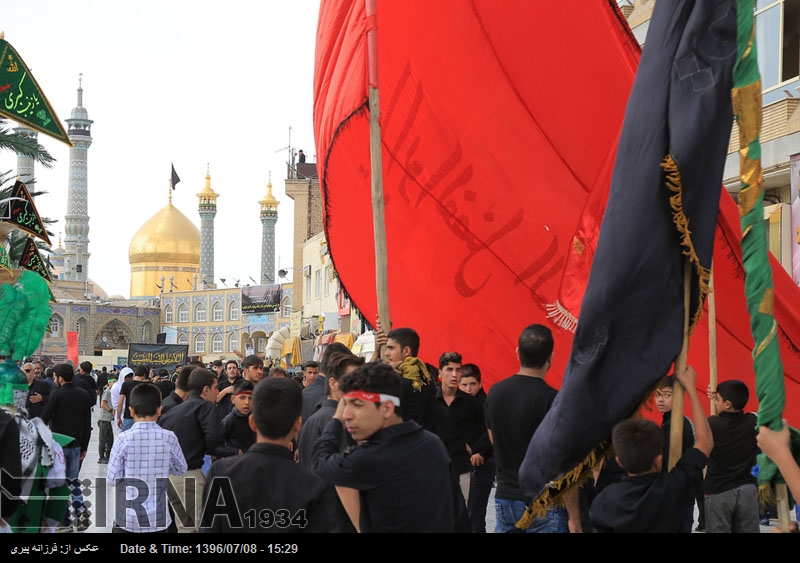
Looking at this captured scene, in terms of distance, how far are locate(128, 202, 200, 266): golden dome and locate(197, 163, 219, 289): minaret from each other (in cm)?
156

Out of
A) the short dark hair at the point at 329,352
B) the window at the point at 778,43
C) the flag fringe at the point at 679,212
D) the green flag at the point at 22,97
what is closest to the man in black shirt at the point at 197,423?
the short dark hair at the point at 329,352

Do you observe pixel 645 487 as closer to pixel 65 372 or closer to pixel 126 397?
pixel 65 372

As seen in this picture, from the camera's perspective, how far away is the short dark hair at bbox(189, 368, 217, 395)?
283 inches

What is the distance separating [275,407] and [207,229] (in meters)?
99.4

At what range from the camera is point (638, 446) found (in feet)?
11.7

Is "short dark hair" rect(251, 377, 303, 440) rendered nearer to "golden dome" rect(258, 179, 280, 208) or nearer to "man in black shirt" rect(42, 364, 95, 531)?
"man in black shirt" rect(42, 364, 95, 531)

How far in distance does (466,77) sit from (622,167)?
4860 millimetres

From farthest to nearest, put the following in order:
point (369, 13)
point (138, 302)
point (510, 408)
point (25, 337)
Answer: point (138, 302) < point (369, 13) < point (25, 337) < point (510, 408)

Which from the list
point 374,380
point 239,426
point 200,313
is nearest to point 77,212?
point 200,313

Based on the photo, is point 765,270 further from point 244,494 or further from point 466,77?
point 466,77

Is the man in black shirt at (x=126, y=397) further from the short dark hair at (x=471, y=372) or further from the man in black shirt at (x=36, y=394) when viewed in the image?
the short dark hair at (x=471, y=372)

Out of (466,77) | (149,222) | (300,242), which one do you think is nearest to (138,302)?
(149,222)

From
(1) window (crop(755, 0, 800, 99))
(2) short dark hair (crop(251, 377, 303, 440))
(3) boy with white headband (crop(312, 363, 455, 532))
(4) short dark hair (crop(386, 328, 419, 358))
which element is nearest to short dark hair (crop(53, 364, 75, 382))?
(4) short dark hair (crop(386, 328, 419, 358))

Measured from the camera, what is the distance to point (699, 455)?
3693 millimetres
